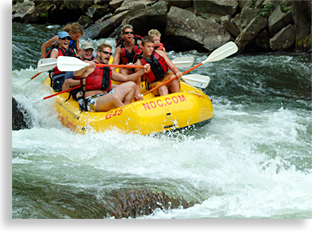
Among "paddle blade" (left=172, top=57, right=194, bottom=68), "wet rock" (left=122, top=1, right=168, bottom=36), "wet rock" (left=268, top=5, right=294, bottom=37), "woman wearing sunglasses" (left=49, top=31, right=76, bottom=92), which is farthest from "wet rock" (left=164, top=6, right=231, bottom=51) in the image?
"woman wearing sunglasses" (left=49, top=31, right=76, bottom=92)

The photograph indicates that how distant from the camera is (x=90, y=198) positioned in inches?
Result: 98.0

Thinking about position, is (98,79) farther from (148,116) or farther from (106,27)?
(106,27)

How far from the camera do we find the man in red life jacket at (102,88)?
4.05m

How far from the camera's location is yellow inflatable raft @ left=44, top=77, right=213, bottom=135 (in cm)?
383

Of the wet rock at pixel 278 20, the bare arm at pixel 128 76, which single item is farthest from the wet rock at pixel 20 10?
the bare arm at pixel 128 76

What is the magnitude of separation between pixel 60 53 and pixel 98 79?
1.02m

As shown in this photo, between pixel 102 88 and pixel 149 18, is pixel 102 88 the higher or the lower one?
the higher one

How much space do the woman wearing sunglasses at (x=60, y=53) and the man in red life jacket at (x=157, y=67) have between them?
1.12m

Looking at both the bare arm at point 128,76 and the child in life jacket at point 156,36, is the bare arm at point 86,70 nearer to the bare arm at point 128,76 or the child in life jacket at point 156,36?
Result: the bare arm at point 128,76

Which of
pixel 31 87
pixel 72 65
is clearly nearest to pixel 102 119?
pixel 72 65

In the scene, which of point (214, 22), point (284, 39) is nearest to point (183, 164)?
point (284, 39)

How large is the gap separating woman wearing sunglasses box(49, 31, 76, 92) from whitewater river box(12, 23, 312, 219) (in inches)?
11.3

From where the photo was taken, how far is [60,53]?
15.6 feet

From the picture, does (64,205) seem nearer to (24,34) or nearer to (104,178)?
(104,178)
